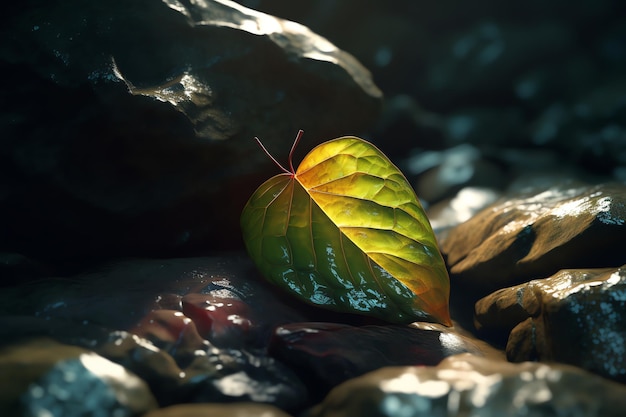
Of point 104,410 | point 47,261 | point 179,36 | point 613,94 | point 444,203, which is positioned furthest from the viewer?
point 613,94

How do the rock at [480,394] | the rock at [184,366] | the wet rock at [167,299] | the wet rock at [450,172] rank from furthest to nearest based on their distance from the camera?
the wet rock at [450,172] < the wet rock at [167,299] < the rock at [184,366] < the rock at [480,394]

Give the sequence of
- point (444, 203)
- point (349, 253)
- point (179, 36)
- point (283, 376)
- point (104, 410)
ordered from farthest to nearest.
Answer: point (444, 203), point (179, 36), point (349, 253), point (283, 376), point (104, 410)

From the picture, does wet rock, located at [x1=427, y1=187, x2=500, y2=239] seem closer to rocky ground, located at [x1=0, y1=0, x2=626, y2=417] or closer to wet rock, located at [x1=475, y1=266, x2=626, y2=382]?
rocky ground, located at [x1=0, y1=0, x2=626, y2=417]

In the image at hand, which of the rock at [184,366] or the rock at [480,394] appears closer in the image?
the rock at [480,394]

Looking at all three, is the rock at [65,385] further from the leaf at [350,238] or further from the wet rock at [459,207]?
the wet rock at [459,207]

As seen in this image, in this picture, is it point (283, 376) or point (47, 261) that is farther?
point (47, 261)

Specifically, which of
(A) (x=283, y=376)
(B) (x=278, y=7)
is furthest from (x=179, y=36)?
(B) (x=278, y=7)

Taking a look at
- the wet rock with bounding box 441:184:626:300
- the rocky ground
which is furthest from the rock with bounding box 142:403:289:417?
the wet rock with bounding box 441:184:626:300

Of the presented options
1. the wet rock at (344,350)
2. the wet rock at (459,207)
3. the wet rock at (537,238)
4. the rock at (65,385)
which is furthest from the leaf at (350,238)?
the wet rock at (459,207)

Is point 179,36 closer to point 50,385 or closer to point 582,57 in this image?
point 50,385
